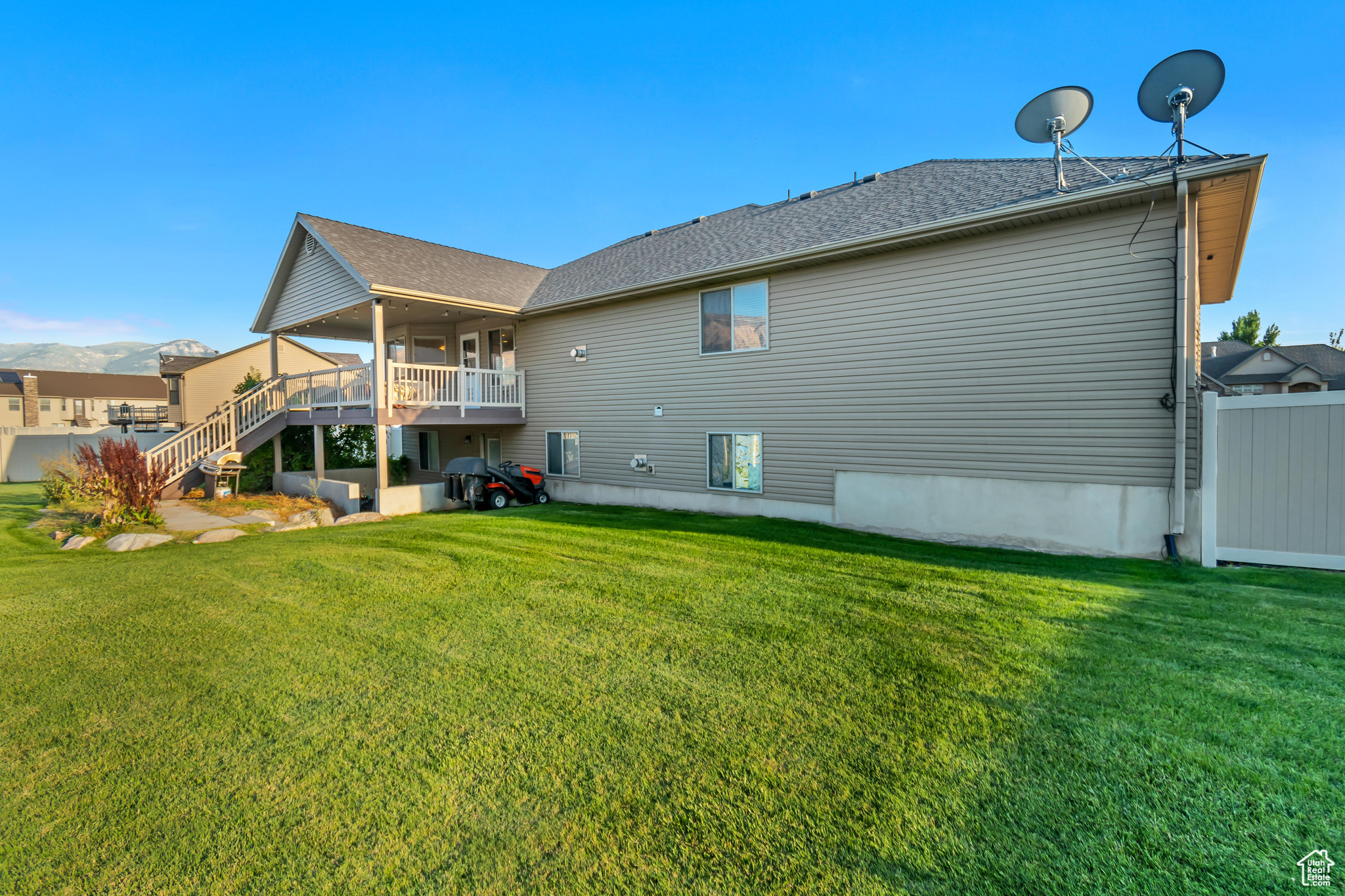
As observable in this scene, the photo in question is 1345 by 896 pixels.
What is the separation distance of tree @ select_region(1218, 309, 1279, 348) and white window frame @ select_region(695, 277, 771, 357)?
4773 cm

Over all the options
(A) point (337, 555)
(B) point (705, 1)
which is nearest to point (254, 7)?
(B) point (705, 1)

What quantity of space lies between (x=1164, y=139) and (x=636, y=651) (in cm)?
809

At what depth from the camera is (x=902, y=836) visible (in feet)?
7.10

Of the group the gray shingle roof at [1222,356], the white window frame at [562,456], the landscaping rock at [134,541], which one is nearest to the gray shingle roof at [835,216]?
the white window frame at [562,456]

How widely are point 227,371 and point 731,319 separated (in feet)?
117

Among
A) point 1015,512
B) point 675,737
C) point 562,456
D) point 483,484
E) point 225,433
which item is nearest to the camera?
point 675,737

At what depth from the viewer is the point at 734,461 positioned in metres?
10.3

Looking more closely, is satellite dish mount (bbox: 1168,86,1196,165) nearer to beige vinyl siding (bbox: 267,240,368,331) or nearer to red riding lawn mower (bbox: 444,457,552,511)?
red riding lawn mower (bbox: 444,457,552,511)

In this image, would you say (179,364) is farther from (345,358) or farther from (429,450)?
(429,450)

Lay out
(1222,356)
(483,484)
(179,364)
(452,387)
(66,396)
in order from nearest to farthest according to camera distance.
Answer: (483,484) < (452,387) < (1222,356) < (179,364) < (66,396)

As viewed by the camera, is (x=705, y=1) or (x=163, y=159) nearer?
(x=705, y=1)

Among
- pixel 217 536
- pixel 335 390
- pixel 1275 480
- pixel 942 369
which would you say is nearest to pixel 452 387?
pixel 335 390

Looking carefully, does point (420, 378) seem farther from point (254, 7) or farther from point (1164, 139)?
point (1164, 139)

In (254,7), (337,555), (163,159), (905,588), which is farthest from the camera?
(163,159)
